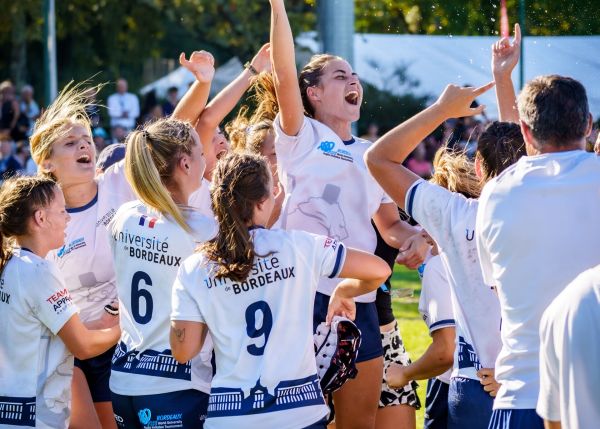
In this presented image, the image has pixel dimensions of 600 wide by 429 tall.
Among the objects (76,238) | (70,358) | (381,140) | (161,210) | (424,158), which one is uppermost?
(381,140)

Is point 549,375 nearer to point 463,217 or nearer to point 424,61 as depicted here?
point 463,217

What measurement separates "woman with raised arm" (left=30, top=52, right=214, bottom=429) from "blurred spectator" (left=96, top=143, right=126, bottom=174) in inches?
19.0

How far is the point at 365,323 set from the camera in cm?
467

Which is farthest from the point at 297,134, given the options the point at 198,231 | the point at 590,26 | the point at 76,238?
the point at 590,26

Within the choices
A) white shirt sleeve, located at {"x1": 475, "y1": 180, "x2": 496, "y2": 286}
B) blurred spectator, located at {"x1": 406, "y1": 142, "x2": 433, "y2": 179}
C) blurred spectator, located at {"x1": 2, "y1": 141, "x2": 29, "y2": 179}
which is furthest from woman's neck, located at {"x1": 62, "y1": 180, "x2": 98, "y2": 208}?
blurred spectator, located at {"x1": 2, "y1": 141, "x2": 29, "y2": 179}

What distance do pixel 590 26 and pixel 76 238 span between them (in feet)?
9.13

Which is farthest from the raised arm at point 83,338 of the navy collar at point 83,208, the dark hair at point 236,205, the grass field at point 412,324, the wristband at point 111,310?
the grass field at point 412,324

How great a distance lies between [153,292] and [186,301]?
458 mm

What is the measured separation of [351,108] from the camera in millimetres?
4887

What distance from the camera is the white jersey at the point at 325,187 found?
4570 mm

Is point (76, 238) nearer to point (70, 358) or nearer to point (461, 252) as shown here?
point (70, 358)

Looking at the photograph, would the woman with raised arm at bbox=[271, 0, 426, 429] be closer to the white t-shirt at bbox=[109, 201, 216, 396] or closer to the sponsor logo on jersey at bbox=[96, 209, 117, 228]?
the white t-shirt at bbox=[109, 201, 216, 396]

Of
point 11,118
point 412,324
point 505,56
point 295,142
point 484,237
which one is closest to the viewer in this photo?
point 484,237

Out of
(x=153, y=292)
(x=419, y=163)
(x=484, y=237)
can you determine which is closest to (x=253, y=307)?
(x=153, y=292)
